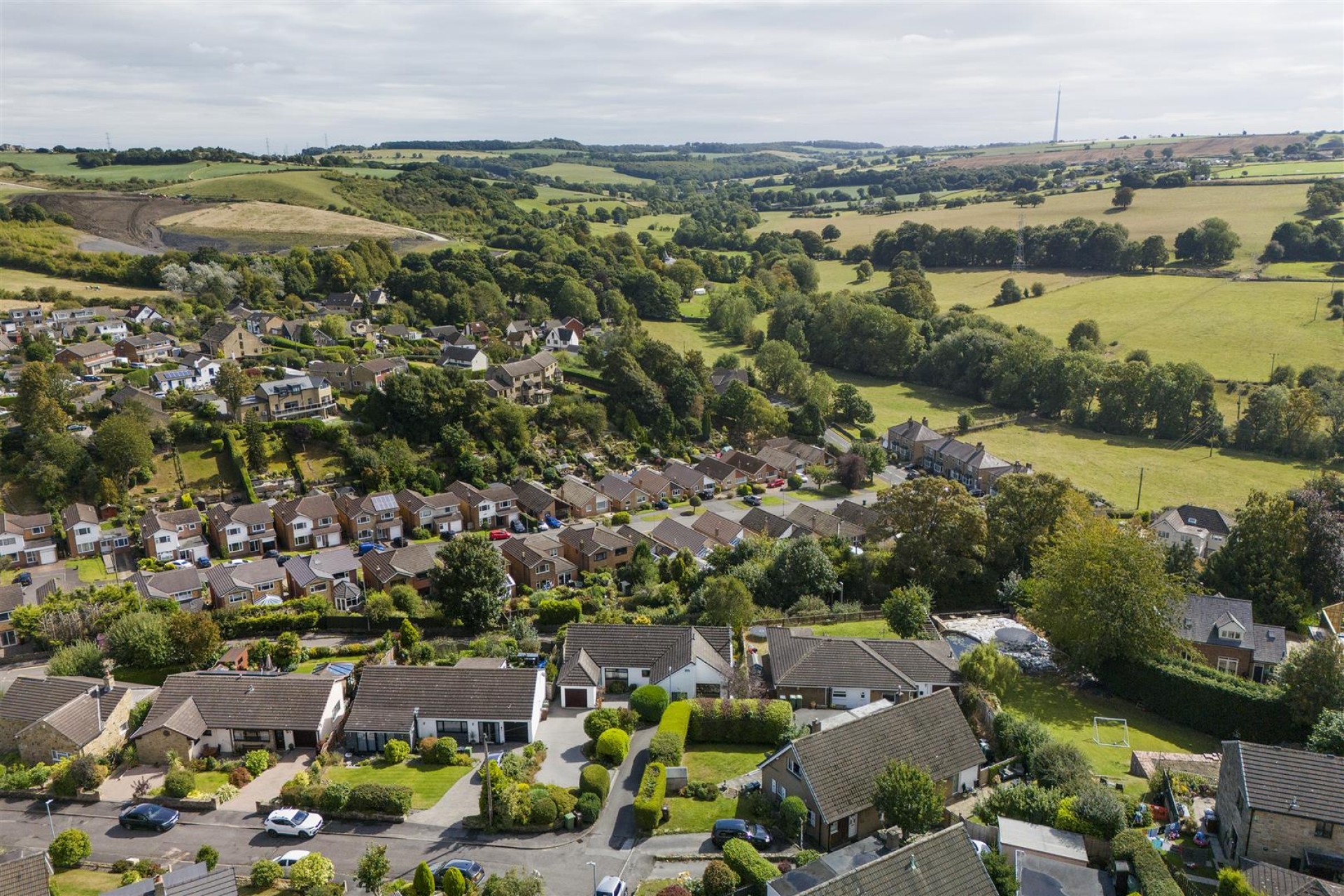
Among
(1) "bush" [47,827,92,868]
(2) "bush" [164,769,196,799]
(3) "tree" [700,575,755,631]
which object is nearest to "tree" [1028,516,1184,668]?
(3) "tree" [700,575,755,631]

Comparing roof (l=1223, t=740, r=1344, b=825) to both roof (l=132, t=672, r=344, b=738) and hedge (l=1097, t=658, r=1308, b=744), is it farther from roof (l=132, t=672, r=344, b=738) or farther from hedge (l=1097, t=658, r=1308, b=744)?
roof (l=132, t=672, r=344, b=738)

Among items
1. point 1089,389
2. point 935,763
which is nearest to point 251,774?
point 935,763

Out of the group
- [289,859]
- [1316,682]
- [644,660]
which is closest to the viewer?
[289,859]

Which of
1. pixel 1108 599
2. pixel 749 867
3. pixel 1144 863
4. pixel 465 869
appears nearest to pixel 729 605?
pixel 1108 599

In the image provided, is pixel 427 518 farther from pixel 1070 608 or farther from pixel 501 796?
pixel 1070 608

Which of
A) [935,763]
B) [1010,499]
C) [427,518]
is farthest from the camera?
[427,518]

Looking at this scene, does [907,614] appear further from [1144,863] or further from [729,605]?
[1144,863]

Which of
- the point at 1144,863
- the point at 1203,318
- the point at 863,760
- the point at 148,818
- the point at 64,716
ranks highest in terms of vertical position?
the point at 1203,318
